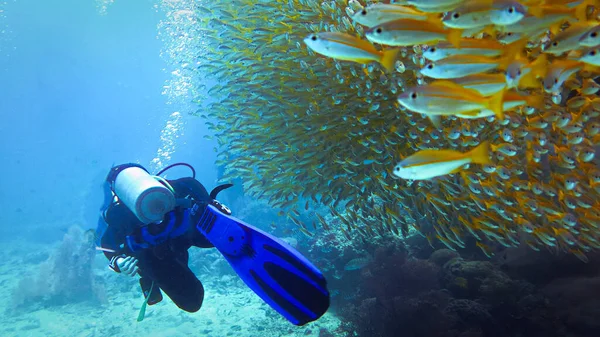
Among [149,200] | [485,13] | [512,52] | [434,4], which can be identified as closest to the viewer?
[485,13]

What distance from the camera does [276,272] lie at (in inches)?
88.7

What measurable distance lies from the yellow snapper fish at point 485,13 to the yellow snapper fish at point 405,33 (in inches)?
6.5

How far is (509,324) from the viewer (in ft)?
17.8

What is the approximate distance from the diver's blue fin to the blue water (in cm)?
2943

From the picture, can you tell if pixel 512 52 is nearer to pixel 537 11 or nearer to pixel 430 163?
pixel 537 11

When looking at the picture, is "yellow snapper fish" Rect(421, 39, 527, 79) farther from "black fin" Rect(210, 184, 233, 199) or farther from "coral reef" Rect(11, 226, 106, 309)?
"coral reef" Rect(11, 226, 106, 309)

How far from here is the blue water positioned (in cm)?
4562

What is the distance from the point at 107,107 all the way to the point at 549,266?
149458 millimetres

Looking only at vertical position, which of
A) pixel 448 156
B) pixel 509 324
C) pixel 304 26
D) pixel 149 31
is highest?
pixel 149 31

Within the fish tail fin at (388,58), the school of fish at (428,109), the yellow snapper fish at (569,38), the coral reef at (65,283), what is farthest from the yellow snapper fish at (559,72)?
the coral reef at (65,283)

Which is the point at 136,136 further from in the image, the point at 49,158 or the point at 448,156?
the point at 448,156

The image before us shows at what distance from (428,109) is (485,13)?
28.3 inches

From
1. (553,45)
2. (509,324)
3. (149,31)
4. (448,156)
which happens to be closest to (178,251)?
(448,156)

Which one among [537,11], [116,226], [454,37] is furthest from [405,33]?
[116,226]
